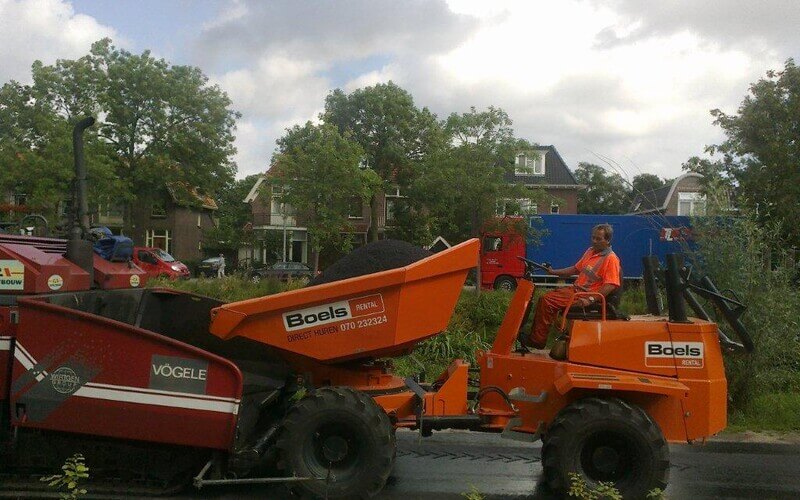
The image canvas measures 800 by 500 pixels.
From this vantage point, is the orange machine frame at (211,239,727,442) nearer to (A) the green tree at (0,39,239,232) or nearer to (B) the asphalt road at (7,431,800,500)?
(B) the asphalt road at (7,431,800,500)

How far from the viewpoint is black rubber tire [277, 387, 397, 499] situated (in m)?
5.32

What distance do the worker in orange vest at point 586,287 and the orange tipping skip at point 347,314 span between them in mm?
1033

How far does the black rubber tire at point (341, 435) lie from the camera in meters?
5.32

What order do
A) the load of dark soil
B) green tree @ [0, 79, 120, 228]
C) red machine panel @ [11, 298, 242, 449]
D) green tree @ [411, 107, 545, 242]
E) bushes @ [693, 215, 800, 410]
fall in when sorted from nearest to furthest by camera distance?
red machine panel @ [11, 298, 242, 449] → the load of dark soil → bushes @ [693, 215, 800, 410] → green tree @ [411, 107, 545, 242] → green tree @ [0, 79, 120, 228]

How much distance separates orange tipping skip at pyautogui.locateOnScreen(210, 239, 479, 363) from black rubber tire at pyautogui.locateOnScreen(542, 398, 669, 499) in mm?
1305

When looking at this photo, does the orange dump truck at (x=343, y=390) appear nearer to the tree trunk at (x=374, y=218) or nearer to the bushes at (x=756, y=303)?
the bushes at (x=756, y=303)

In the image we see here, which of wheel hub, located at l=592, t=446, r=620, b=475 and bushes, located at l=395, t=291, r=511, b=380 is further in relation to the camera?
bushes, located at l=395, t=291, r=511, b=380

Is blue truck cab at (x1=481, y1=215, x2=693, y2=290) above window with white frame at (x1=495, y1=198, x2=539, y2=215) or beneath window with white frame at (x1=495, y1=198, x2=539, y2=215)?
beneath

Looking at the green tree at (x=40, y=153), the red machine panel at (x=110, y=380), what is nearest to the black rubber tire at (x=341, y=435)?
the red machine panel at (x=110, y=380)

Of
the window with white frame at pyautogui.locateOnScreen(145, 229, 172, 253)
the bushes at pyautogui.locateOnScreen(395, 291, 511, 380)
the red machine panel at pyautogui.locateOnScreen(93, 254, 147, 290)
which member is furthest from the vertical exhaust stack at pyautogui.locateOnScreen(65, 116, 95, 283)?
the window with white frame at pyautogui.locateOnScreen(145, 229, 172, 253)

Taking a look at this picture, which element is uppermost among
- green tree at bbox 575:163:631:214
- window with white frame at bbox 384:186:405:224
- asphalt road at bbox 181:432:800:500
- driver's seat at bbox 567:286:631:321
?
green tree at bbox 575:163:631:214

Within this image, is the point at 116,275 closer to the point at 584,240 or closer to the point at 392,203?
the point at 584,240

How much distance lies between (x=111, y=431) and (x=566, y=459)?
3.30 meters

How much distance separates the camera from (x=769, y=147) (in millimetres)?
17516
